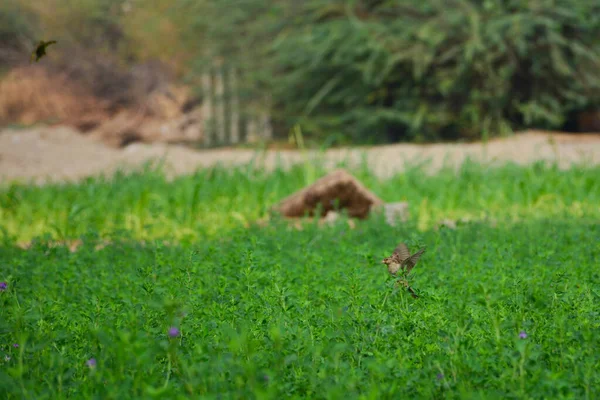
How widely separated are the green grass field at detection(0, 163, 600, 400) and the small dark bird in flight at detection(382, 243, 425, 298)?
5cm

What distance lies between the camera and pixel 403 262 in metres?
2.85

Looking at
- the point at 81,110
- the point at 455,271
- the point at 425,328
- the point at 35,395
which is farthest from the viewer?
the point at 81,110

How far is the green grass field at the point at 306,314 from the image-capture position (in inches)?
83.7

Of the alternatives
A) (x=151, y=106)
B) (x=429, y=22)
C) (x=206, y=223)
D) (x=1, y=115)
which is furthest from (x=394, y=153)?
(x=1, y=115)

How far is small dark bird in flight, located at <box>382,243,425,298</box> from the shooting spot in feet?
9.10

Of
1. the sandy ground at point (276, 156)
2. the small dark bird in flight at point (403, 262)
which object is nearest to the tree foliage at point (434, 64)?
the sandy ground at point (276, 156)

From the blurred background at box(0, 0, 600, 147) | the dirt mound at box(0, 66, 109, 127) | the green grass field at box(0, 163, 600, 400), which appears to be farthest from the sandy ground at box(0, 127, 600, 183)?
the dirt mound at box(0, 66, 109, 127)

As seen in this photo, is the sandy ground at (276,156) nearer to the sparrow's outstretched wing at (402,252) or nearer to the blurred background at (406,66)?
the blurred background at (406,66)

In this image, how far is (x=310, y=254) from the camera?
12.2 ft

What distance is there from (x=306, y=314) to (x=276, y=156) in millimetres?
6150

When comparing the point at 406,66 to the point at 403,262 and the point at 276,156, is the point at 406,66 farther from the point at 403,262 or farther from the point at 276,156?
the point at 403,262

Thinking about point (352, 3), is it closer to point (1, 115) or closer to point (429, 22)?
point (429, 22)

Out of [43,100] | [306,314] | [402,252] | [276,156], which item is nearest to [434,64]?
[276,156]

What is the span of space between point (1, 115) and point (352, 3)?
52.7ft
